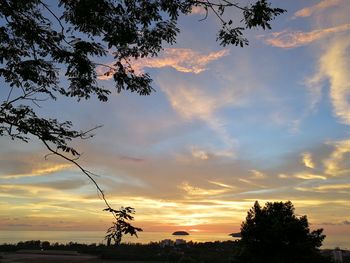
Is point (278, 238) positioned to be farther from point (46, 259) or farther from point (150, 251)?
point (46, 259)

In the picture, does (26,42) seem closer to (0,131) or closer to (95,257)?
(0,131)

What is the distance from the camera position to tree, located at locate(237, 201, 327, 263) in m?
22.0

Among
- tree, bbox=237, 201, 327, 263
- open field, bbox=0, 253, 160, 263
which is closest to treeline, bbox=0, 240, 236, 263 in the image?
open field, bbox=0, 253, 160, 263

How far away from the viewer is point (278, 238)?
22406 mm

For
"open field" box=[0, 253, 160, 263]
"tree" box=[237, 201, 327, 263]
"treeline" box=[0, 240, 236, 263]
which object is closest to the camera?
"tree" box=[237, 201, 327, 263]

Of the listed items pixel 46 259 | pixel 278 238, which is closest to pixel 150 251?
pixel 46 259

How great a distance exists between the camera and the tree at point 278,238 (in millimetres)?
21953

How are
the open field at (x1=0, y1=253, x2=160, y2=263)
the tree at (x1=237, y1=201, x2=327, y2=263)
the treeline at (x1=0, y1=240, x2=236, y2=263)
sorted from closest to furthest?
1. the tree at (x1=237, y1=201, x2=327, y2=263)
2. the open field at (x1=0, y1=253, x2=160, y2=263)
3. the treeline at (x1=0, y1=240, x2=236, y2=263)

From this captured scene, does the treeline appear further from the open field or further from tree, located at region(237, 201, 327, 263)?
tree, located at region(237, 201, 327, 263)

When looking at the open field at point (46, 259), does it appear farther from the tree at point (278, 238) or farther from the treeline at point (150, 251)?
the tree at point (278, 238)

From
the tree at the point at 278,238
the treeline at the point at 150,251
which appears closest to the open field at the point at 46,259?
the treeline at the point at 150,251

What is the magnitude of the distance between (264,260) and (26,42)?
17548 mm

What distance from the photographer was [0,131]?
8.99 meters

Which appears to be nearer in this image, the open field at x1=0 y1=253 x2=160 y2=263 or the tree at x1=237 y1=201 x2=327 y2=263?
the tree at x1=237 y1=201 x2=327 y2=263
